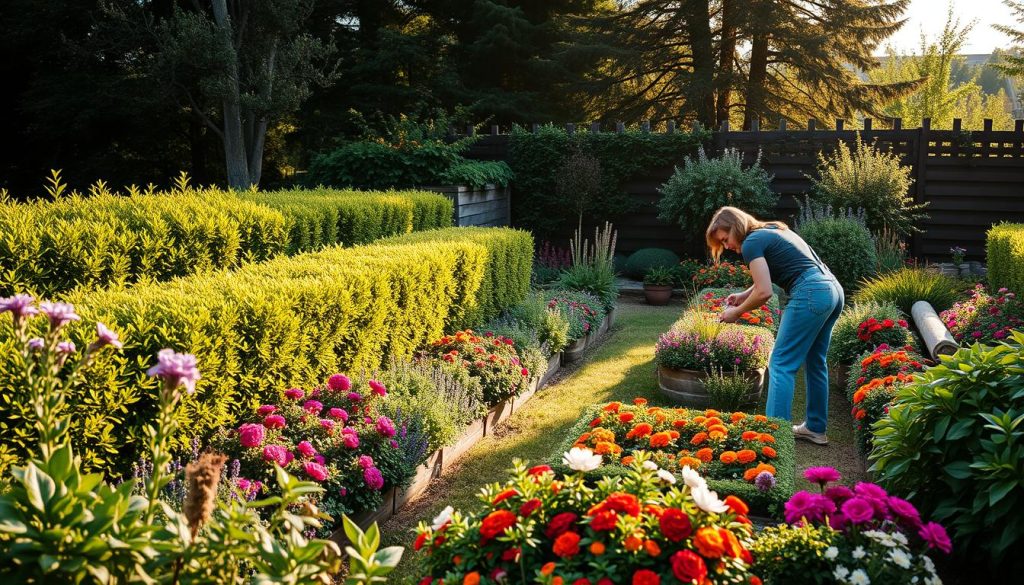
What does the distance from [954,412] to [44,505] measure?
2.75 m

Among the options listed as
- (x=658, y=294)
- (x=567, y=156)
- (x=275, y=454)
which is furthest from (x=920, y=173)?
(x=275, y=454)

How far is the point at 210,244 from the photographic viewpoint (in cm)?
500

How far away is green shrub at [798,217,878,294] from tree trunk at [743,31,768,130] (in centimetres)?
811

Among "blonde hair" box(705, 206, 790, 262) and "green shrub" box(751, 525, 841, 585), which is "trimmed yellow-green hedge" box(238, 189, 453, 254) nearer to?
"blonde hair" box(705, 206, 790, 262)

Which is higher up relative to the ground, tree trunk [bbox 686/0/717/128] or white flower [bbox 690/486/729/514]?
tree trunk [bbox 686/0/717/128]

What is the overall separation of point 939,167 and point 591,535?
37.4 feet

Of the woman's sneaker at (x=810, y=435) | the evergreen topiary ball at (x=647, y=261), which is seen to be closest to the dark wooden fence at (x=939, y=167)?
the evergreen topiary ball at (x=647, y=261)

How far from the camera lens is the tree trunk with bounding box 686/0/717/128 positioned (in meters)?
16.9

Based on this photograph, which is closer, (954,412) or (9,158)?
(954,412)

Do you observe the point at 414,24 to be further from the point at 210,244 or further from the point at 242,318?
the point at 242,318

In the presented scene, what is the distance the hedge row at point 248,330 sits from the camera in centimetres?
269

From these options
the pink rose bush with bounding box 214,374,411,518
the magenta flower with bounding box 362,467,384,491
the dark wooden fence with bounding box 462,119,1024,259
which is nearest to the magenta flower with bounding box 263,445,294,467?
the pink rose bush with bounding box 214,374,411,518

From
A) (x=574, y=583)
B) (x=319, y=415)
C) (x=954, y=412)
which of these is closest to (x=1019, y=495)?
(x=954, y=412)

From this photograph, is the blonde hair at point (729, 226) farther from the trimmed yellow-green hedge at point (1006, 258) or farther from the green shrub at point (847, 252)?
the green shrub at point (847, 252)
